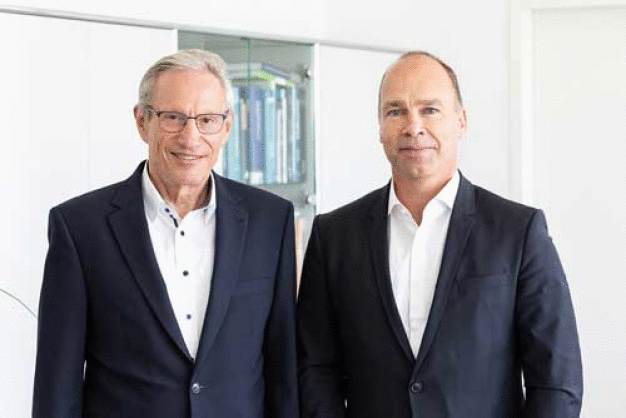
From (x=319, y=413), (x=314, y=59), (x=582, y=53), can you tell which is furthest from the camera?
(x=582, y=53)

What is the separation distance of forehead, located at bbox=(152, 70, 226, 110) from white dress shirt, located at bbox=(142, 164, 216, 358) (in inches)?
7.6

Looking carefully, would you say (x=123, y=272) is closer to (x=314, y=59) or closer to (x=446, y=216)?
(x=446, y=216)

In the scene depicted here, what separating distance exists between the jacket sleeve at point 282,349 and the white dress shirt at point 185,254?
0.54 ft

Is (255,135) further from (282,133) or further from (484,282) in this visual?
(484,282)

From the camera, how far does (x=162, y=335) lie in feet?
7.15

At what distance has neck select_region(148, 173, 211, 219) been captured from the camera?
2268mm

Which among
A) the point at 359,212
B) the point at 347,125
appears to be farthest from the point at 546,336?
the point at 347,125

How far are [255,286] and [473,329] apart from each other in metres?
0.46

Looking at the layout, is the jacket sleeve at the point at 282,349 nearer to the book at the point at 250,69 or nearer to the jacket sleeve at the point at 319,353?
the jacket sleeve at the point at 319,353

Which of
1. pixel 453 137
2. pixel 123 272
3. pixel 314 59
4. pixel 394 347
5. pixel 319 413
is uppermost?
pixel 314 59

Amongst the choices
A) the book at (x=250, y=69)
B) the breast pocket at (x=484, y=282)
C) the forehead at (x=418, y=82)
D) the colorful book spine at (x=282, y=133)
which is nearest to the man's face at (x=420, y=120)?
the forehead at (x=418, y=82)

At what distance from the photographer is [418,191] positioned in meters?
2.25

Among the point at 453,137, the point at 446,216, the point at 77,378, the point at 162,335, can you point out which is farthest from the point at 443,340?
the point at 77,378

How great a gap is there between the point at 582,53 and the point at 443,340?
8.43 feet
